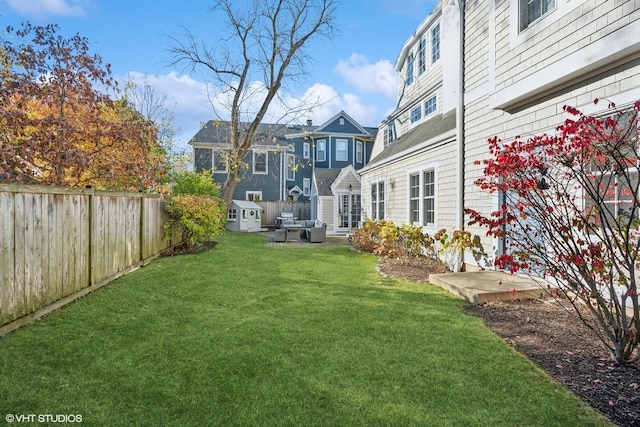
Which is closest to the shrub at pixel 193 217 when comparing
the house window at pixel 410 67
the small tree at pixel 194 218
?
the small tree at pixel 194 218

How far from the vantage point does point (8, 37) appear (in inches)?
281

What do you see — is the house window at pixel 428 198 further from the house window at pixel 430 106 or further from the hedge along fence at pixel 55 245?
the hedge along fence at pixel 55 245

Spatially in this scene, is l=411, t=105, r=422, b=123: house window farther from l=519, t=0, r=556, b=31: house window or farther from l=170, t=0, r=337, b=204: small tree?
l=519, t=0, r=556, b=31: house window

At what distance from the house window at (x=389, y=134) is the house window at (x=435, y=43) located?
374cm

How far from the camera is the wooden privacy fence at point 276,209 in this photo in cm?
2306

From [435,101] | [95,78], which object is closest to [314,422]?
[95,78]

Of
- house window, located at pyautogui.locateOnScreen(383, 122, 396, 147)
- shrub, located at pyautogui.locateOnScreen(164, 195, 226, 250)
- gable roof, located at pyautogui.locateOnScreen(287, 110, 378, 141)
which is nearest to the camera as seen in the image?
shrub, located at pyautogui.locateOnScreen(164, 195, 226, 250)

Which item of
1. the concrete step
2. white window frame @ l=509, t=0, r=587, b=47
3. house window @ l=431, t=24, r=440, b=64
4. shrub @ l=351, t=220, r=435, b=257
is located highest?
house window @ l=431, t=24, r=440, b=64

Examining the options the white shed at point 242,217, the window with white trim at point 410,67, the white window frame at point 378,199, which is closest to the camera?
the white window frame at point 378,199

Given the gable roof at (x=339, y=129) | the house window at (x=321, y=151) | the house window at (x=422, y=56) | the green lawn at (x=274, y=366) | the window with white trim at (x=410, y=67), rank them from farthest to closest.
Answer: the house window at (x=321, y=151) → the gable roof at (x=339, y=129) → the window with white trim at (x=410, y=67) → the house window at (x=422, y=56) → the green lawn at (x=274, y=366)

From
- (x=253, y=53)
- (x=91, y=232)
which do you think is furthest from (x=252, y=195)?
(x=91, y=232)

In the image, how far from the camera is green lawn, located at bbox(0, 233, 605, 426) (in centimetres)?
239

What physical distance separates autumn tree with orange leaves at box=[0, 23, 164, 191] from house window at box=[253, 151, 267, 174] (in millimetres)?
16853

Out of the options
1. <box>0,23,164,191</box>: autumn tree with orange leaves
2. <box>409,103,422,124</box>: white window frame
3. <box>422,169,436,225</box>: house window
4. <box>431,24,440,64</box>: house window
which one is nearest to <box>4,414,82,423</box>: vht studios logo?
<box>0,23,164,191</box>: autumn tree with orange leaves
